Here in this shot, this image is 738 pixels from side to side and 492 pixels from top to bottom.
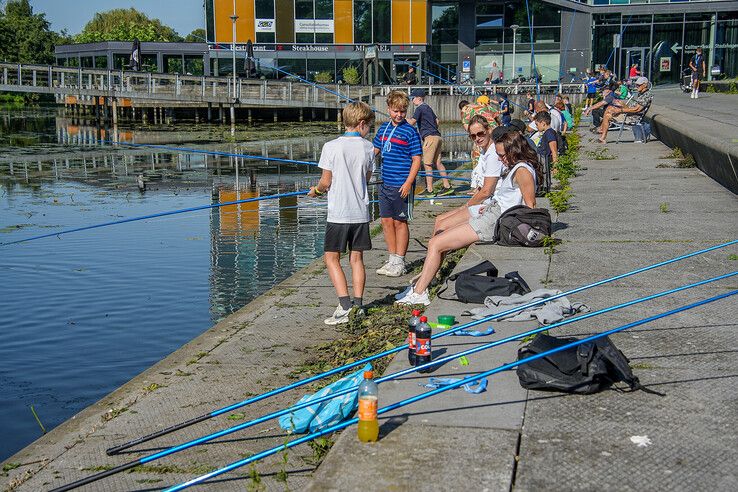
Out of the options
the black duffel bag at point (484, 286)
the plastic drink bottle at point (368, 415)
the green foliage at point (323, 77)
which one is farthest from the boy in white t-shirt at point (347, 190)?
the green foliage at point (323, 77)

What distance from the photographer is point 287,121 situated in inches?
1993

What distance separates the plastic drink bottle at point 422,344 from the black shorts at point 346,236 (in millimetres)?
2362

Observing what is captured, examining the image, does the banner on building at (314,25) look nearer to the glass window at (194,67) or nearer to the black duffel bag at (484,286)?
the glass window at (194,67)

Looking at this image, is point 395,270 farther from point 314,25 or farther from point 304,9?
point 304,9

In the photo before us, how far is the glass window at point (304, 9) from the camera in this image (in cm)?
5632

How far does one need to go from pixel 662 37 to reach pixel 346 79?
1839 cm

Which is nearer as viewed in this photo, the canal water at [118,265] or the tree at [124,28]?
the canal water at [118,265]

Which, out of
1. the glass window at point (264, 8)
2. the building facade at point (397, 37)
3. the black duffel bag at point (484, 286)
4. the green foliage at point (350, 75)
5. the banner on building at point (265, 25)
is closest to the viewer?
the black duffel bag at point (484, 286)

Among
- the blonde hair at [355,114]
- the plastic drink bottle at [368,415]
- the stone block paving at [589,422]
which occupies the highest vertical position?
the blonde hair at [355,114]

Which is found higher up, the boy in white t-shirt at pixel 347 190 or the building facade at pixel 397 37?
the building facade at pixel 397 37

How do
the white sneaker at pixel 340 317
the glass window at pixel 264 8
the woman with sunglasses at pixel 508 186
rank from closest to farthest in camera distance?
1. the white sneaker at pixel 340 317
2. the woman with sunglasses at pixel 508 186
3. the glass window at pixel 264 8

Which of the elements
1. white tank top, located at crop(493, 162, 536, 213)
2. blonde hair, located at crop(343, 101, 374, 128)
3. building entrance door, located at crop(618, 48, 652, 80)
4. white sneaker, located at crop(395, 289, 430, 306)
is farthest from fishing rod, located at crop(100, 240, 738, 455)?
building entrance door, located at crop(618, 48, 652, 80)

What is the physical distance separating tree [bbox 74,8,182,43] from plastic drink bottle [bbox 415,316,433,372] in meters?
89.4

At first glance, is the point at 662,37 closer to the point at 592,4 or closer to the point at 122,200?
the point at 592,4
